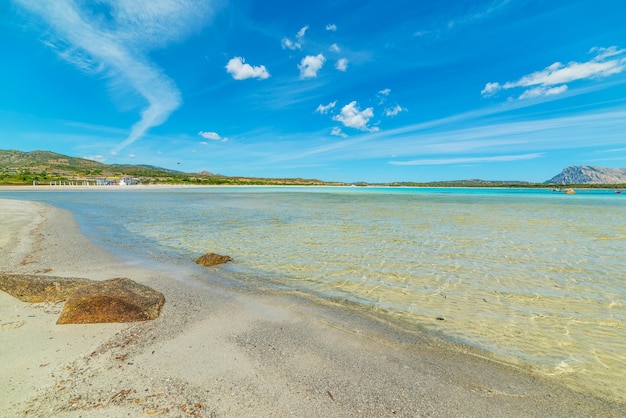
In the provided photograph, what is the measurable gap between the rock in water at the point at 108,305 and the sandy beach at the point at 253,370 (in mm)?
204

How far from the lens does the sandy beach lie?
3.26 m

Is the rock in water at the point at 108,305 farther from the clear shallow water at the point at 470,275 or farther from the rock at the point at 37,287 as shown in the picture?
the clear shallow water at the point at 470,275

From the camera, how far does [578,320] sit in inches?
231

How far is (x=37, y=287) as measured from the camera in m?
6.12

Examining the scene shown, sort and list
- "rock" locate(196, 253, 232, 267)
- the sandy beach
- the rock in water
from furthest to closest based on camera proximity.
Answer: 1. "rock" locate(196, 253, 232, 267)
2. the rock in water
3. the sandy beach

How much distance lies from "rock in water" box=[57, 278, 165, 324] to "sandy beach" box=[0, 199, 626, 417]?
8.0 inches

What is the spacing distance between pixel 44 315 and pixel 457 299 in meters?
8.73

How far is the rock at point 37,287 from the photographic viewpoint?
19.7 ft

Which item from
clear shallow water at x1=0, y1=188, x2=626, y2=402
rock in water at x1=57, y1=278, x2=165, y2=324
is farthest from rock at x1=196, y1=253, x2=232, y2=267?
rock in water at x1=57, y1=278, x2=165, y2=324

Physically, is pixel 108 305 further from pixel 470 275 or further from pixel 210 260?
pixel 470 275

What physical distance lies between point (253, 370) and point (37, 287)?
5577mm

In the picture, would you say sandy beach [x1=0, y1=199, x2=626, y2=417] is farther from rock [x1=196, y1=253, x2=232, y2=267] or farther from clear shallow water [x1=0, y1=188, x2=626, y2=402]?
rock [x1=196, y1=253, x2=232, y2=267]

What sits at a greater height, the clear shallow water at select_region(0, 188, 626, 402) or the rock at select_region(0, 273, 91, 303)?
the rock at select_region(0, 273, 91, 303)

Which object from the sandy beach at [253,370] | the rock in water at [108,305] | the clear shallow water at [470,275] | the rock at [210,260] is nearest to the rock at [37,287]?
the sandy beach at [253,370]
